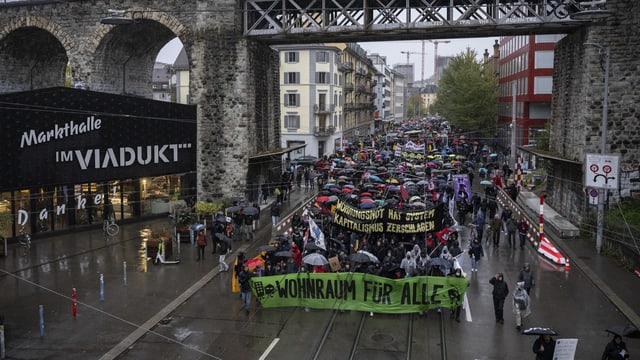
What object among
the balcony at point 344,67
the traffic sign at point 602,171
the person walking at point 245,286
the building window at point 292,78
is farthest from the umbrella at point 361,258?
the balcony at point 344,67

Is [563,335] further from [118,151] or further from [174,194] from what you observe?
[174,194]

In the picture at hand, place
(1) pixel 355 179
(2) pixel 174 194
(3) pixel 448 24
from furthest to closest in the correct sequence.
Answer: (1) pixel 355 179
(2) pixel 174 194
(3) pixel 448 24

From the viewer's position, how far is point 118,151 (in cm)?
2734

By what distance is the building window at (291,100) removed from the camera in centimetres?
6119

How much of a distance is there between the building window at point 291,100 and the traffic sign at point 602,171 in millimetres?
40332

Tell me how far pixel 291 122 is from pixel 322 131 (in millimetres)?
3367

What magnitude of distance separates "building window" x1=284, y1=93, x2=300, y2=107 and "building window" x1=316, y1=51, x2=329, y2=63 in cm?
424

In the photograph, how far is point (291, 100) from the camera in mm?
61469

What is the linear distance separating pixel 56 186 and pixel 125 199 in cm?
452

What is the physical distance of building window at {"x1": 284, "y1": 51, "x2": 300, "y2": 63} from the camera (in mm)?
60125

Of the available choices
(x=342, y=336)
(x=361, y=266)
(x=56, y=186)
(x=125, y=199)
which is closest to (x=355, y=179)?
(x=125, y=199)

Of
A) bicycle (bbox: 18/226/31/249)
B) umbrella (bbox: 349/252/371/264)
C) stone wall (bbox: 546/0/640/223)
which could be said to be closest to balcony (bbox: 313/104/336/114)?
stone wall (bbox: 546/0/640/223)

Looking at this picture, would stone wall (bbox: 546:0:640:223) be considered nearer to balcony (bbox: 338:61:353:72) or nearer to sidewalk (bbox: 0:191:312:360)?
sidewalk (bbox: 0:191:312:360)

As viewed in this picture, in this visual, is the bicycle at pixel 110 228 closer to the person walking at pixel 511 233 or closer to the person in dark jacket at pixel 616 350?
the person walking at pixel 511 233
